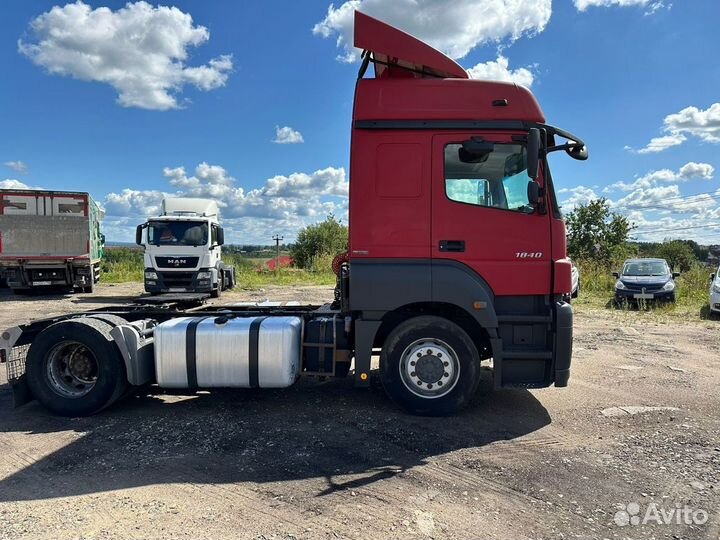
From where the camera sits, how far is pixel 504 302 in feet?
17.1

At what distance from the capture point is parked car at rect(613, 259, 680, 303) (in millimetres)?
14383

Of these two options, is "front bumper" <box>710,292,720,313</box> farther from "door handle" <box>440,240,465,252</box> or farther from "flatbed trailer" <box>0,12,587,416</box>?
"door handle" <box>440,240,465,252</box>

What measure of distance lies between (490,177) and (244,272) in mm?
25772

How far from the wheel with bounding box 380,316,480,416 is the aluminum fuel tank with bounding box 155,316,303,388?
1.05 m

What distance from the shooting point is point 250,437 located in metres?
4.76

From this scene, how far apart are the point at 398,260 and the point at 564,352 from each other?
188cm

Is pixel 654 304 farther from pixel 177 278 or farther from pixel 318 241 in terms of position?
pixel 318 241

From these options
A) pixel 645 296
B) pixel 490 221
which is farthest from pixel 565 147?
pixel 645 296

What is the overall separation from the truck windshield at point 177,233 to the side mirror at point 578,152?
41.6 ft

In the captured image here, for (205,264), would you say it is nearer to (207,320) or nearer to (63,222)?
(63,222)

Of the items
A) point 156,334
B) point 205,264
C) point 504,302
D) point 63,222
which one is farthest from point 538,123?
point 63,222

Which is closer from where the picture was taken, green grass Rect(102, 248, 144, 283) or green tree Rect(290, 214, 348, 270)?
green grass Rect(102, 248, 144, 283)

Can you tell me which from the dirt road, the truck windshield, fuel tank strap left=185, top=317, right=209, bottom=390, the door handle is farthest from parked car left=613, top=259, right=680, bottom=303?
fuel tank strap left=185, top=317, right=209, bottom=390

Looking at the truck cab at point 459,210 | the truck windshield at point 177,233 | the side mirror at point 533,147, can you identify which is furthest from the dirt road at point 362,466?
the truck windshield at point 177,233
